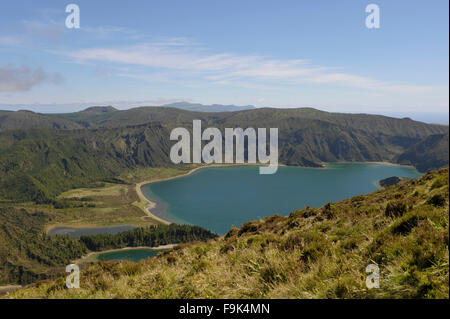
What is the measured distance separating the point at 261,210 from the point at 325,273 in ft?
528

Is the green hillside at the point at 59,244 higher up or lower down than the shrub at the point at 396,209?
lower down

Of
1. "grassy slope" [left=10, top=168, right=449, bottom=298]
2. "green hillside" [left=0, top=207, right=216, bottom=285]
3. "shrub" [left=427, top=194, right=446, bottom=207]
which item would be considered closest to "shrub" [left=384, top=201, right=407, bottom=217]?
"grassy slope" [left=10, top=168, right=449, bottom=298]

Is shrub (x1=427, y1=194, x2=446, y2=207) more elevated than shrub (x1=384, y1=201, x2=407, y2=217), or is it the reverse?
shrub (x1=427, y1=194, x2=446, y2=207)

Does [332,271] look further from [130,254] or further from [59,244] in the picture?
[59,244]

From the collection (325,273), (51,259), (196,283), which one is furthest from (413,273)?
(51,259)

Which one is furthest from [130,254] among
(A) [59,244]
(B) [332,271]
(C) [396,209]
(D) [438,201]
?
(B) [332,271]

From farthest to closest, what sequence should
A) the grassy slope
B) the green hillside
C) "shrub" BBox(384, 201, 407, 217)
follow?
the green hillside → "shrub" BBox(384, 201, 407, 217) → the grassy slope

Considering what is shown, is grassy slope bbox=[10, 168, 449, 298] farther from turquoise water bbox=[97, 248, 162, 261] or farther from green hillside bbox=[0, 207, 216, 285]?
green hillside bbox=[0, 207, 216, 285]

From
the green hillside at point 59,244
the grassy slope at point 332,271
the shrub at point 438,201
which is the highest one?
the shrub at point 438,201

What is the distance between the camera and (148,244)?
124438 mm

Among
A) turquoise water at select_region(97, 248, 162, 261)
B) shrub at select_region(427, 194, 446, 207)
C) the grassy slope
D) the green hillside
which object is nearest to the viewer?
the grassy slope

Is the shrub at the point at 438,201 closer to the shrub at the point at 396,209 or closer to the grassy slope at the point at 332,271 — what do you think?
the grassy slope at the point at 332,271

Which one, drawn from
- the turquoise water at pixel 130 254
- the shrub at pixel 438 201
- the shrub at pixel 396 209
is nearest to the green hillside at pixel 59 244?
the turquoise water at pixel 130 254
